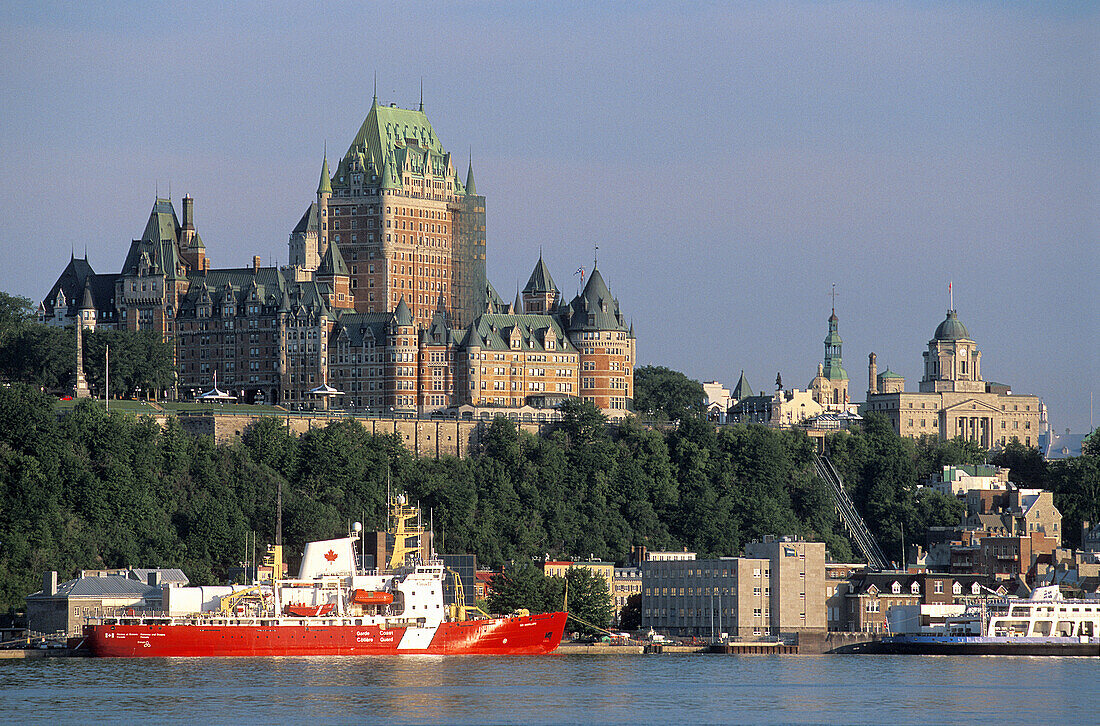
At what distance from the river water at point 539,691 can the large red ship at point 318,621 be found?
1.54 meters

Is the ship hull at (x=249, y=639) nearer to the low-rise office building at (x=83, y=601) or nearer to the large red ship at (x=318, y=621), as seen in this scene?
the large red ship at (x=318, y=621)

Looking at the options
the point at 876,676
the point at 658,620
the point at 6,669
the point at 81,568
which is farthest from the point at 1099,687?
the point at 81,568

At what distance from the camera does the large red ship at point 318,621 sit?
524ft

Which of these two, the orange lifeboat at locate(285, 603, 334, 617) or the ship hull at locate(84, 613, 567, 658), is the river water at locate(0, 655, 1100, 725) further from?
the orange lifeboat at locate(285, 603, 334, 617)

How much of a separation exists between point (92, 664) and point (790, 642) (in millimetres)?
52246

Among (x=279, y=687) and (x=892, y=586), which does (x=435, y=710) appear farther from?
(x=892, y=586)

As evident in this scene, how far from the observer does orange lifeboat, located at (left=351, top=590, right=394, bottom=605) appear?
527 feet

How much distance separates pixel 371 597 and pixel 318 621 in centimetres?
367

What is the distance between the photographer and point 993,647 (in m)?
174

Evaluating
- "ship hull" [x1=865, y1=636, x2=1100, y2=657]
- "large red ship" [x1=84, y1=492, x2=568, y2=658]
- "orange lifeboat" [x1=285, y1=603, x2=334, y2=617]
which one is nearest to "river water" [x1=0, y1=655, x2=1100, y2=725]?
"large red ship" [x1=84, y1=492, x2=568, y2=658]

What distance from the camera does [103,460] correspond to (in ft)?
640

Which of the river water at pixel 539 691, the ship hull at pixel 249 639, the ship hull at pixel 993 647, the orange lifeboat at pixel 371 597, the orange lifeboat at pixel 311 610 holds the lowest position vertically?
the ship hull at pixel 993 647

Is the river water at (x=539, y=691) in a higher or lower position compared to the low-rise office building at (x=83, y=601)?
lower

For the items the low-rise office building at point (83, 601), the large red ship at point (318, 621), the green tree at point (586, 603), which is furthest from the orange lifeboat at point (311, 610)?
the green tree at point (586, 603)
